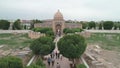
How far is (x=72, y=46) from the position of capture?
56.5ft

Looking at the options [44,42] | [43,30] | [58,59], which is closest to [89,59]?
[58,59]

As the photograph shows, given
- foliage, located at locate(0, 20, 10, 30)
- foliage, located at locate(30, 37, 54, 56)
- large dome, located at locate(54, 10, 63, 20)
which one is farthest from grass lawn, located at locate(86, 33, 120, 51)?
foliage, located at locate(0, 20, 10, 30)

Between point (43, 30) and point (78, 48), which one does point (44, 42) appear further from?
point (43, 30)

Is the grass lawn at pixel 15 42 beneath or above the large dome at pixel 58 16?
beneath

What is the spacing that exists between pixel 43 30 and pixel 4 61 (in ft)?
96.1

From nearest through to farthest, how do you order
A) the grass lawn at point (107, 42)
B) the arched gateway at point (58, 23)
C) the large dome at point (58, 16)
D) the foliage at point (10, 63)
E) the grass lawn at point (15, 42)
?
1. the foliage at point (10, 63)
2. the grass lawn at point (15, 42)
3. the grass lawn at point (107, 42)
4. the large dome at point (58, 16)
5. the arched gateway at point (58, 23)

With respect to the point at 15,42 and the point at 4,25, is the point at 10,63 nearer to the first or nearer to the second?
the point at 15,42

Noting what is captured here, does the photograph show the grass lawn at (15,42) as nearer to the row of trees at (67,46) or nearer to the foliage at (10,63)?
the row of trees at (67,46)

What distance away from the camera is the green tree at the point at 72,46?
17281mm

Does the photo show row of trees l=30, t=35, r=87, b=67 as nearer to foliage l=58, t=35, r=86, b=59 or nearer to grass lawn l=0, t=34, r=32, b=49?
foliage l=58, t=35, r=86, b=59

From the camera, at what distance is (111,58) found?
69.1 feet

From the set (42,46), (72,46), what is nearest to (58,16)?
(42,46)

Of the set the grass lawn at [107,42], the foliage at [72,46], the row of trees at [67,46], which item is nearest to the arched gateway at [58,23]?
the grass lawn at [107,42]

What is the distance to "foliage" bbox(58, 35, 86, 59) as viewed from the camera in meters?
17.3
